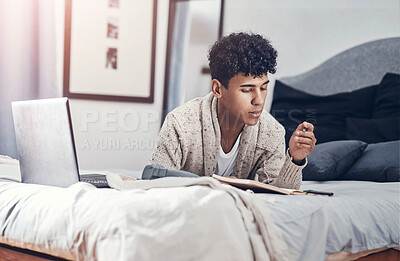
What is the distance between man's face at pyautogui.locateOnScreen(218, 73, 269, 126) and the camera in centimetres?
182

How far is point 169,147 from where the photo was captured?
6.00 ft

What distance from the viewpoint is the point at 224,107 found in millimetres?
1929

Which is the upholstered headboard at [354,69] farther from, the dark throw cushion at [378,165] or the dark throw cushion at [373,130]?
the dark throw cushion at [378,165]

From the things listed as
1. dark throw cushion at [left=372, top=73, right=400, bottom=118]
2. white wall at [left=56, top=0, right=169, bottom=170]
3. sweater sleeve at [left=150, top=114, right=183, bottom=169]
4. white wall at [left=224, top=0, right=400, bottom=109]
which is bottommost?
white wall at [left=56, top=0, right=169, bottom=170]

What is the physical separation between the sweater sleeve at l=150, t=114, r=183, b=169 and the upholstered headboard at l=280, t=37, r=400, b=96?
146 cm

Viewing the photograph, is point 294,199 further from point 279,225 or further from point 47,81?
point 47,81

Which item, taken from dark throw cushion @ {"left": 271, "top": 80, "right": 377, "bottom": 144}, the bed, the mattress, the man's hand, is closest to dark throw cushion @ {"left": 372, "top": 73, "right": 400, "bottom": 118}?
dark throw cushion @ {"left": 271, "top": 80, "right": 377, "bottom": 144}

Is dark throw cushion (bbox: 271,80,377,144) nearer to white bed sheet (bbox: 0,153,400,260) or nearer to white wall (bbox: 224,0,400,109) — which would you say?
white wall (bbox: 224,0,400,109)

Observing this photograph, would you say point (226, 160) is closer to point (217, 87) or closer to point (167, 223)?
point (217, 87)

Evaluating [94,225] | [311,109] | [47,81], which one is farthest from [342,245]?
[47,81]

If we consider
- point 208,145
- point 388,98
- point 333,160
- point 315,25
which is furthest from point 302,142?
point 315,25

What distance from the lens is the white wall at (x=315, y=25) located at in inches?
116

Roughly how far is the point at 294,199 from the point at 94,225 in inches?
22.6

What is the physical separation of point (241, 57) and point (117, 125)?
1.85 metres
